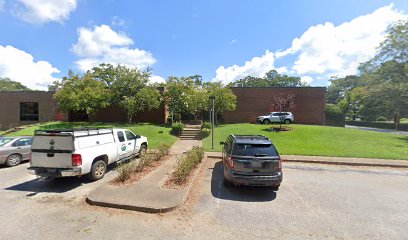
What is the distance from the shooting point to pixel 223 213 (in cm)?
550

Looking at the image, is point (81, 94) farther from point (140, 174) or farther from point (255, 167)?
point (255, 167)

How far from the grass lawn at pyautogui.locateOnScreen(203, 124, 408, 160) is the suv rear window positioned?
6975mm

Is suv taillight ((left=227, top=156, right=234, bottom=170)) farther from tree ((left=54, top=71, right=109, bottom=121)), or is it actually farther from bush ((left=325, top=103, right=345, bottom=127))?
bush ((left=325, top=103, right=345, bottom=127))

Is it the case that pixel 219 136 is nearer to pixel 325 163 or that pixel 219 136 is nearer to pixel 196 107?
pixel 196 107

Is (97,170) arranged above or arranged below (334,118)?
below

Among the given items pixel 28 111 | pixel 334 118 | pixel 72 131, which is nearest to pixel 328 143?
pixel 72 131

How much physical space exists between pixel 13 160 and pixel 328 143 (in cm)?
2009

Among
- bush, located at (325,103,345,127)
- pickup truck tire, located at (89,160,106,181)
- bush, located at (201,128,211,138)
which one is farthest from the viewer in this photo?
bush, located at (325,103,345,127)

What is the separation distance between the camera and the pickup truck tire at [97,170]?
7.72m

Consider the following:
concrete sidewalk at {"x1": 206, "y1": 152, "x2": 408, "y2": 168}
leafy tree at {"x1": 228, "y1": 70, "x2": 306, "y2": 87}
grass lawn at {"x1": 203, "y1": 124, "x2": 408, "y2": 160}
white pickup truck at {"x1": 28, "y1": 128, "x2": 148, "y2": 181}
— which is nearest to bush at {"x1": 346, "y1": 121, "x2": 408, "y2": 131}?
leafy tree at {"x1": 228, "y1": 70, "x2": 306, "y2": 87}

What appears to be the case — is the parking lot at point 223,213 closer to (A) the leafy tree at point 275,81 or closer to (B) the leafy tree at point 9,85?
(A) the leafy tree at point 275,81

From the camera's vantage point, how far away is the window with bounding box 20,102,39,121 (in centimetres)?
3062

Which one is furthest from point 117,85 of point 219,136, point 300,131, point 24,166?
point 300,131

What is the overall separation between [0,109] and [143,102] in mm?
24327
